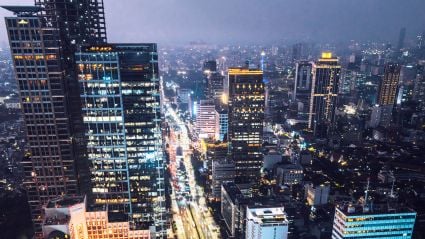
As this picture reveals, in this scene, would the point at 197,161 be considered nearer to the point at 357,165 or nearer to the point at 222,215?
the point at 222,215

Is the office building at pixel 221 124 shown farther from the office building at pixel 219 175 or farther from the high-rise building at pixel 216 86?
the high-rise building at pixel 216 86

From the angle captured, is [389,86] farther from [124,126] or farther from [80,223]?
[80,223]

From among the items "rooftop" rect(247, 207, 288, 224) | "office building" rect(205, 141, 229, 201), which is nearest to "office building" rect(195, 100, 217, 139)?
"office building" rect(205, 141, 229, 201)

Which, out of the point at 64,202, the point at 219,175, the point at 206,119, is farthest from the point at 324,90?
the point at 64,202

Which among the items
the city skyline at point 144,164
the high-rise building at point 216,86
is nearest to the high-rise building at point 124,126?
the city skyline at point 144,164

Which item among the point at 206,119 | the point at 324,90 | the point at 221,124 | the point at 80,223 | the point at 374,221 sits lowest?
the point at 206,119

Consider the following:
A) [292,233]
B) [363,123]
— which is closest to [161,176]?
[292,233]

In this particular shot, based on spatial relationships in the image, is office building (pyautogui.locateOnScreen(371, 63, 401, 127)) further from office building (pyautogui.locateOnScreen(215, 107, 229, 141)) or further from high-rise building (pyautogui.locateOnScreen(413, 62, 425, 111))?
office building (pyautogui.locateOnScreen(215, 107, 229, 141))
